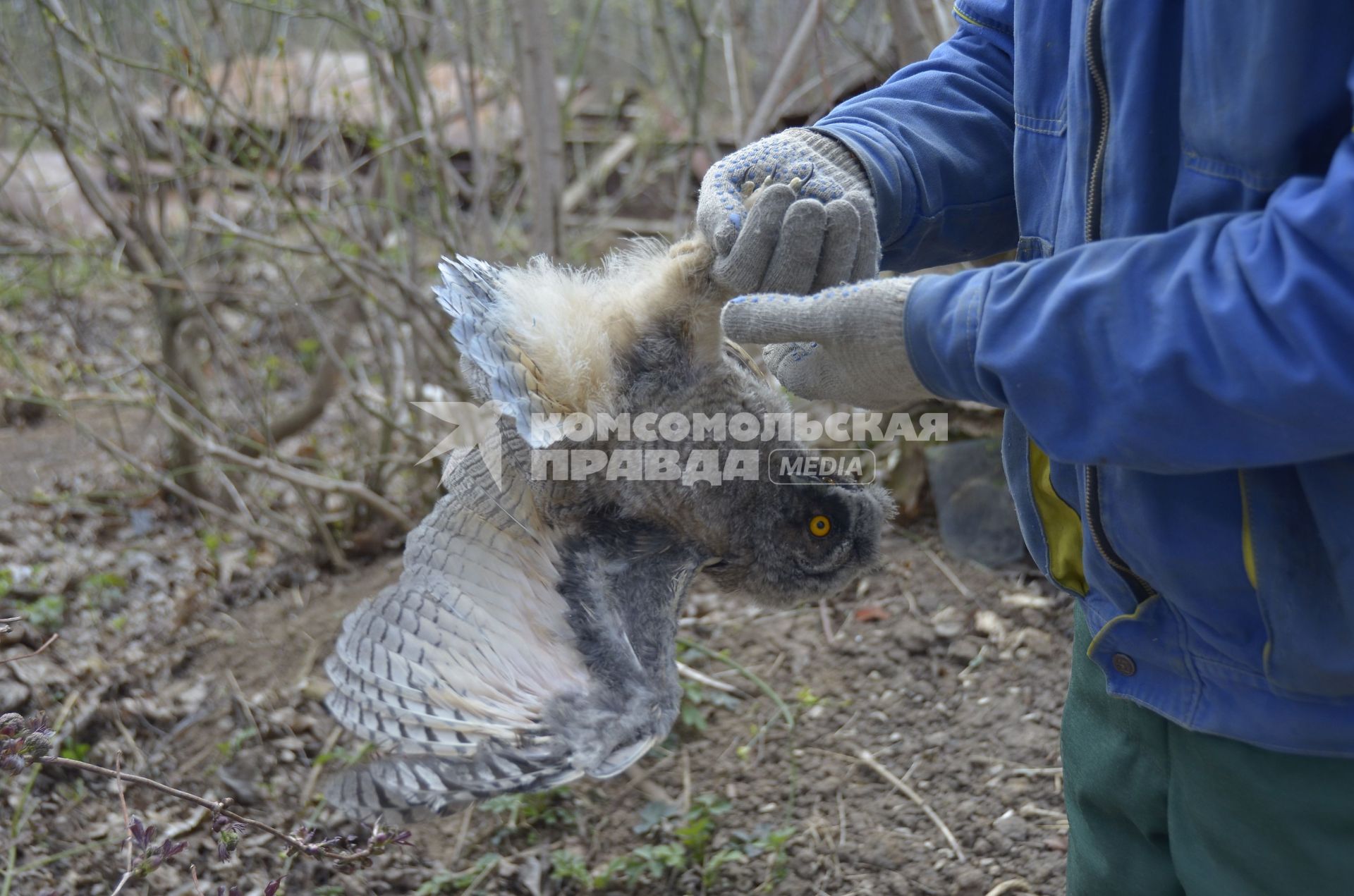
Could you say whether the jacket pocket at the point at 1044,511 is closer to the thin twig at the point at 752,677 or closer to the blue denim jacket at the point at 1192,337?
the blue denim jacket at the point at 1192,337

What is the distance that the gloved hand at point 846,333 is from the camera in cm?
140

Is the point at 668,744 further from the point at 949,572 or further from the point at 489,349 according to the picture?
the point at 489,349

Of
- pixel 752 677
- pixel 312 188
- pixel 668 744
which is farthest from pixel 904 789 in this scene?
pixel 312 188

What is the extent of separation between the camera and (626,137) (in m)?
6.84

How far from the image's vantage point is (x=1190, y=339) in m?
1.08

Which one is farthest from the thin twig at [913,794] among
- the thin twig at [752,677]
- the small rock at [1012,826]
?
the thin twig at [752,677]

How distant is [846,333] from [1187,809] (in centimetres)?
92

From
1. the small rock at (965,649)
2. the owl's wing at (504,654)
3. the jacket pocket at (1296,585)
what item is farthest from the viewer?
the small rock at (965,649)

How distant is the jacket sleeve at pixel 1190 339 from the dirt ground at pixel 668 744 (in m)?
1.80

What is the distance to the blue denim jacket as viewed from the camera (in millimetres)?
1045

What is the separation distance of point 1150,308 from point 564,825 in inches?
95.0

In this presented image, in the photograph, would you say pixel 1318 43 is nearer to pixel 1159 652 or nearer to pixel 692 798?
pixel 1159 652

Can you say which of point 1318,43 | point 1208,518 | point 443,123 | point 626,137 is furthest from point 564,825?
point 626,137

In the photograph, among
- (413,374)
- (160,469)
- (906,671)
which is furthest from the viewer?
(160,469)
